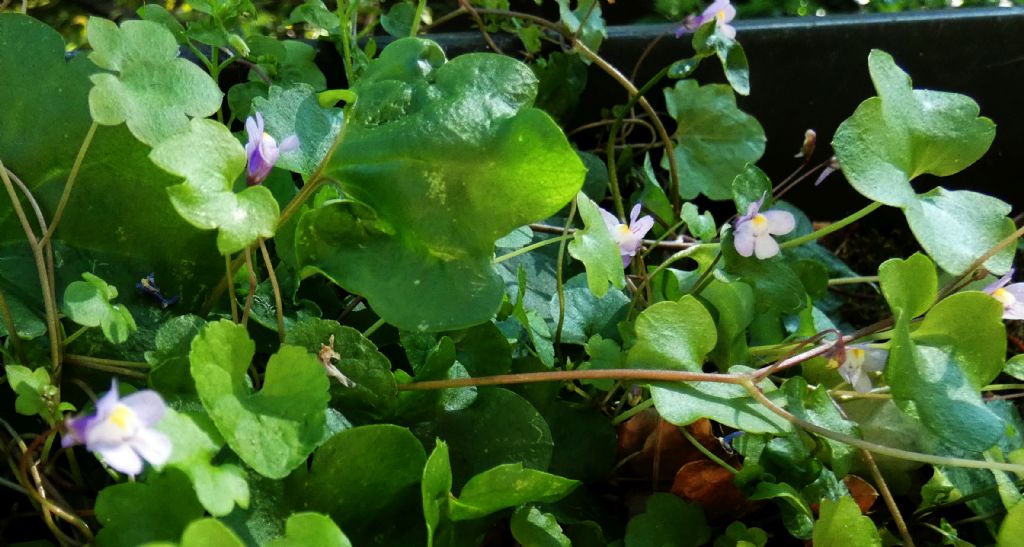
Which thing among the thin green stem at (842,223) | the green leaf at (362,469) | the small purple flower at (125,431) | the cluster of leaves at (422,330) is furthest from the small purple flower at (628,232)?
the small purple flower at (125,431)

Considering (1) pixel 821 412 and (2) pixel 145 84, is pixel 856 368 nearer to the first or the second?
(1) pixel 821 412

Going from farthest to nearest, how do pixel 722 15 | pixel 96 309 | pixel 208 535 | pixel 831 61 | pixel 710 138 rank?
1. pixel 831 61
2. pixel 710 138
3. pixel 722 15
4. pixel 96 309
5. pixel 208 535

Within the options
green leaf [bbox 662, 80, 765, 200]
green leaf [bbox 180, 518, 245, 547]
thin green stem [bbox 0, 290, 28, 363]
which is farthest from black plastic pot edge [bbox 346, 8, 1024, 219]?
green leaf [bbox 180, 518, 245, 547]

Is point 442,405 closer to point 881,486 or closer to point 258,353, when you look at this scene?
point 258,353

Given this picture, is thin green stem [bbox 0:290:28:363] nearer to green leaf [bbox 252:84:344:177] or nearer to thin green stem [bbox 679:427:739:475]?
green leaf [bbox 252:84:344:177]

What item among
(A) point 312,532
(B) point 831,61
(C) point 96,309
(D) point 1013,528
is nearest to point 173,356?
(C) point 96,309

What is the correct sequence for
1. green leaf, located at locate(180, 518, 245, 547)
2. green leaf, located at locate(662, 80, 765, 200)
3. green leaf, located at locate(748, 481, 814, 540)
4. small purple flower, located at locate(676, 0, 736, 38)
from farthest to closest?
green leaf, located at locate(662, 80, 765, 200), small purple flower, located at locate(676, 0, 736, 38), green leaf, located at locate(748, 481, 814, 540), green leaf, located at locate(180, 518, 245, 547)

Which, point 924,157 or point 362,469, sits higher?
point 924,157
